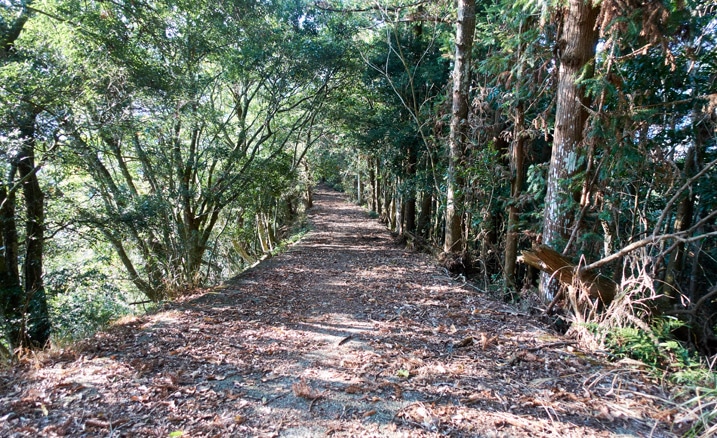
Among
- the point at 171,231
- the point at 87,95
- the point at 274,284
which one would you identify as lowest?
the point at 274,284

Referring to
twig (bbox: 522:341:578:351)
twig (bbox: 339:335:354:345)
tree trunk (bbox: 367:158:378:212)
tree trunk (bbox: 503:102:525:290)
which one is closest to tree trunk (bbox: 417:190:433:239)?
tree trunk (bbox: 503:102:525:290)

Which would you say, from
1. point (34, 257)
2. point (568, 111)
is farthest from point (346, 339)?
point (34, 257)

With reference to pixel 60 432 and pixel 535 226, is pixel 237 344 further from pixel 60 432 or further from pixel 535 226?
pixel 535 226

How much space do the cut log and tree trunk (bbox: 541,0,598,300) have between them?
60cm

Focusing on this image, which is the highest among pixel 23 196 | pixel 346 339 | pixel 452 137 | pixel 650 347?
pixel 452 137

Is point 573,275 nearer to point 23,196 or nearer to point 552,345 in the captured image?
point 552,345

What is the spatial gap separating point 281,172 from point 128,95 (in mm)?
6541

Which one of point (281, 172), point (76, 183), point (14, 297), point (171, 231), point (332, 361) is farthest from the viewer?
point (281, 172)

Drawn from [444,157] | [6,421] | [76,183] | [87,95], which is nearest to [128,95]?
[87,95]

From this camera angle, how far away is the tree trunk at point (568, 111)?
401 centimetres

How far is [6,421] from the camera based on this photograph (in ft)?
7.45

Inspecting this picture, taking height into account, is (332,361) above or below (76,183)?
below

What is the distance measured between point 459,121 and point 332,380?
5793 millimetres

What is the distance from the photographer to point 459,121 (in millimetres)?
7105
